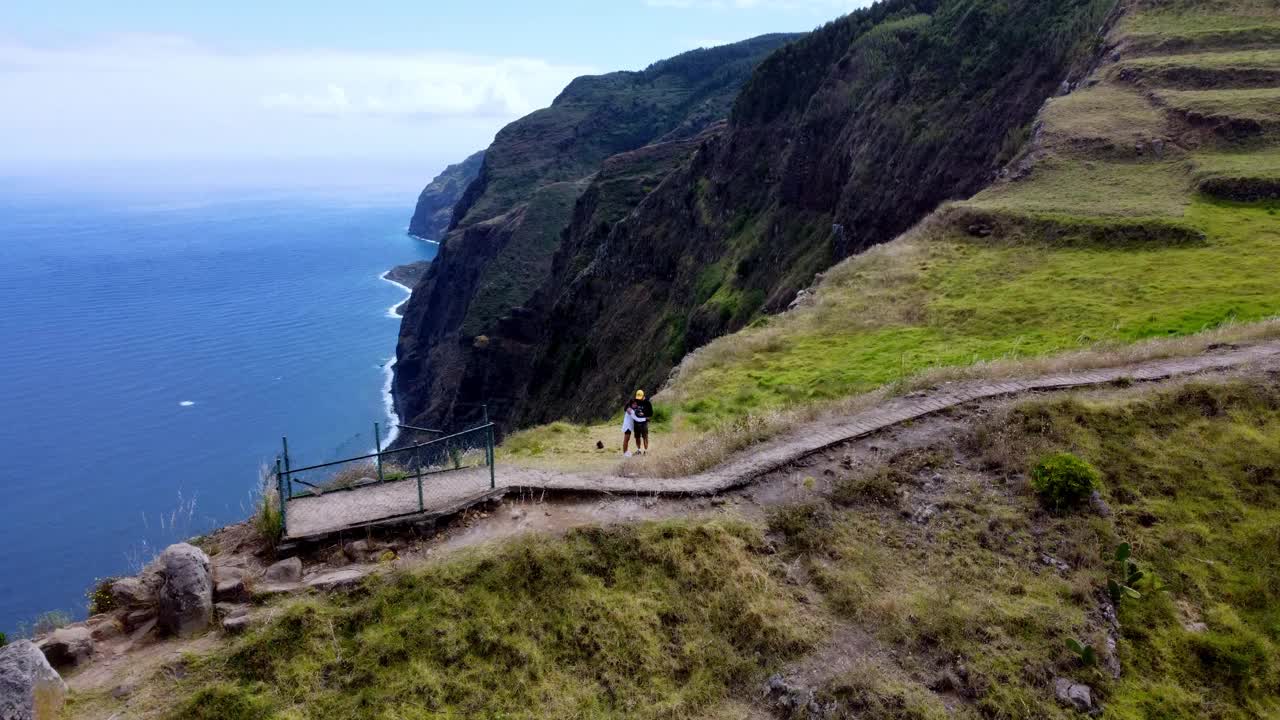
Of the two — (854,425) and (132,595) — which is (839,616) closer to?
(854,425)

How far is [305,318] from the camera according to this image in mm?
177625

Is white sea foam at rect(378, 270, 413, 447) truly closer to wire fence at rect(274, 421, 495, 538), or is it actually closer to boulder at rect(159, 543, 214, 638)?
wire fence at rect(274, 421, 495, 538)

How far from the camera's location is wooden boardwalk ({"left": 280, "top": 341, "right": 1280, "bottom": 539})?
1292 cm

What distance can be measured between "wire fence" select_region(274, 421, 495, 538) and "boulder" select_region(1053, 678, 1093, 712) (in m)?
9.51

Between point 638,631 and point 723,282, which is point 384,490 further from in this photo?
point 723,282

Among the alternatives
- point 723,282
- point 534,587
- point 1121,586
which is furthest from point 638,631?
point 723,282

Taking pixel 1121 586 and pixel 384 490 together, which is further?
pixel 384 490

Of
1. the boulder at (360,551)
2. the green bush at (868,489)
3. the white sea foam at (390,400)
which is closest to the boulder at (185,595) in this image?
the boulder at (360,551)

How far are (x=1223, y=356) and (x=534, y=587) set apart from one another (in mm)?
17084

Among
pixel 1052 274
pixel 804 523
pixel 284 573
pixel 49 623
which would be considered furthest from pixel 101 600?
pixel 1052 274

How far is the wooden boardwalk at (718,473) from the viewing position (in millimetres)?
12922

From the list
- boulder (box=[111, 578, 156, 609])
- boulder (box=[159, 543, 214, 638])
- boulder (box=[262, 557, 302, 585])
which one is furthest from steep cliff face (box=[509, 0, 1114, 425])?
boulder (box=[111, 578, 156, 609])

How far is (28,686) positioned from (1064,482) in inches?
639

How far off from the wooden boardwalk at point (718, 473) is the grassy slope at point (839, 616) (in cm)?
131
